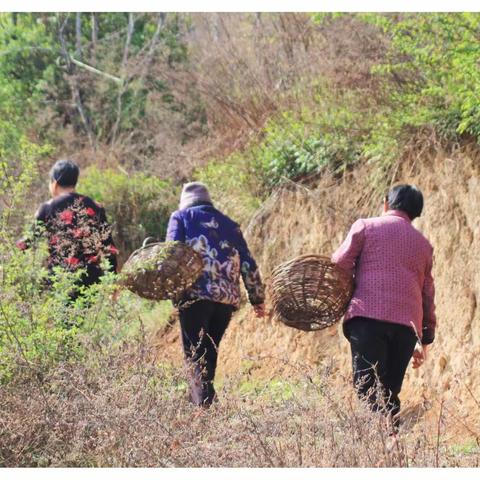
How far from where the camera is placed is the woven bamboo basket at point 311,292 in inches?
261

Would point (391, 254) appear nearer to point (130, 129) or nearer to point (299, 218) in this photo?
point (299, 218)

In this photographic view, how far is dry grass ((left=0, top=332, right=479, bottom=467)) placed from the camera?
4980mm

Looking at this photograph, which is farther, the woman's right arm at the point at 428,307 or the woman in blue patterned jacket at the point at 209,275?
the woman in blue patterned jacket at the point at 209,275

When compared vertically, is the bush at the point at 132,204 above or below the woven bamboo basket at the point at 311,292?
below

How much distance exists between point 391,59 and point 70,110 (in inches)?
428

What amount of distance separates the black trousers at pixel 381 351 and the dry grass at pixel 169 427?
0.58 meters

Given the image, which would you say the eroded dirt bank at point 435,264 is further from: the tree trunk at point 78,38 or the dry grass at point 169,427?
the tree trunk at point 78,38

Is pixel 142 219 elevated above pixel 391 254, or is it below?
below

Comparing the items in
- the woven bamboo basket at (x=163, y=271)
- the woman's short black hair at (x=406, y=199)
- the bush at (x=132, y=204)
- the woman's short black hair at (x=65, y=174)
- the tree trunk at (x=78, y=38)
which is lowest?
the bush at (x=132, y=204)

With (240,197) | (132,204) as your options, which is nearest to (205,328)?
(240,197)

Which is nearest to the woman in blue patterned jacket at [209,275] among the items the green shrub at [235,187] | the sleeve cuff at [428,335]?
the sleeve cuff at [428,335]

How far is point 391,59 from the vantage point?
35.4ft

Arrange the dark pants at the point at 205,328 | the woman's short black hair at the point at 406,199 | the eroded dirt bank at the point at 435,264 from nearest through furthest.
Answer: the woman's short black hair at the point at 406,199, the dark pants at the point at 205,328, the eroded dirt bank at the point at 435,264

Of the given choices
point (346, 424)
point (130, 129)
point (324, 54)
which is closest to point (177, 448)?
point (346, 424)
